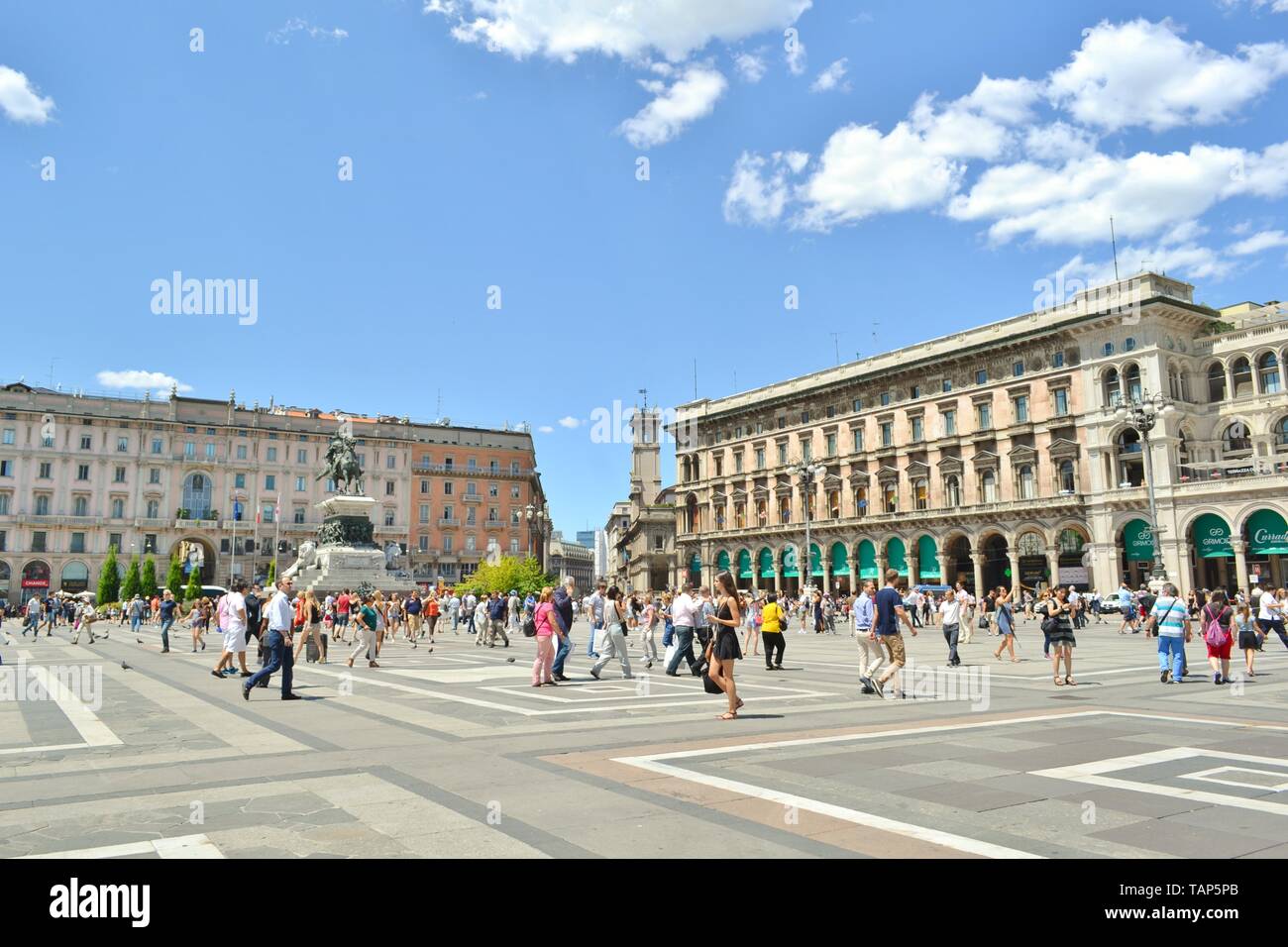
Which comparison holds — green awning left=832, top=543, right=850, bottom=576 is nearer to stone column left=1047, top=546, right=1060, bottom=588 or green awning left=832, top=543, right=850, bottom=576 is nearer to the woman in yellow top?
stone column left=1047, top=546, right=1060, bottom=588

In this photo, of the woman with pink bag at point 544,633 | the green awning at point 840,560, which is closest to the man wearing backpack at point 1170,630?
the woman with pink bag at point 544,633

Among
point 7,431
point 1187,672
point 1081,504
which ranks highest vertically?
point 7,431

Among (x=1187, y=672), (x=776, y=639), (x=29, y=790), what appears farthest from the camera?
(x=776, y=639)

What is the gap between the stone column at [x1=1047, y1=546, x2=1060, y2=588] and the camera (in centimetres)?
5262

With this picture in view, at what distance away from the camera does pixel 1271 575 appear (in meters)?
44.8

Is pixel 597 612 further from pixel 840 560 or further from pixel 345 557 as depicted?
pixel 840 560

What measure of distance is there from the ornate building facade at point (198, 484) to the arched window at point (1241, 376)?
5732cm

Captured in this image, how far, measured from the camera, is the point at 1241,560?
1752 inches

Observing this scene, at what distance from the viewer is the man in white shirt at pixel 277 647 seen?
41.6 feet

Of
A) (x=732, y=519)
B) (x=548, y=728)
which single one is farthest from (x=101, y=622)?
(x=548, y=728)

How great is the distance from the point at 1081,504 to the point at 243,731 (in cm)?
5165

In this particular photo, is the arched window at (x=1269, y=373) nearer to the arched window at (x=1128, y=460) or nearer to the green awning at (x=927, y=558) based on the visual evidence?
the arched window at (x=1128, y=460)

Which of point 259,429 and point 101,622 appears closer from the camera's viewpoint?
point 101,622

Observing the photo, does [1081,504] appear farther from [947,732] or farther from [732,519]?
[947,732]
